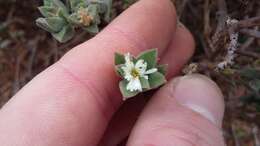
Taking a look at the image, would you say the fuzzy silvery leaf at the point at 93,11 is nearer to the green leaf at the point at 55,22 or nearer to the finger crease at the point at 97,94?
the green leaf at the point at 55,22

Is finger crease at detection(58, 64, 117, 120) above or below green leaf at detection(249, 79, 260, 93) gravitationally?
above

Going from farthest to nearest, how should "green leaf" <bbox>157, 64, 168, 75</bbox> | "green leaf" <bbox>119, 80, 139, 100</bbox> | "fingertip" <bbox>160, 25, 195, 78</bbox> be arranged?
"fingertip" <bbox>160, 25, 195, 78</bbox> → "green leaf" <bbox>157, 64, 168, 75</bbox> → "green leaf" <bbox>119, 80, 139, 100</bbox>

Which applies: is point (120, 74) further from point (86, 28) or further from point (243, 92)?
point (243, 92)

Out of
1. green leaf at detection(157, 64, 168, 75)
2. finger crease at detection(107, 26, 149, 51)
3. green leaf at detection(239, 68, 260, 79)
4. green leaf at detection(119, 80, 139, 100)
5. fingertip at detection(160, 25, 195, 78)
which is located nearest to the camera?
green leaf at detection(119, 80, 139, 100)

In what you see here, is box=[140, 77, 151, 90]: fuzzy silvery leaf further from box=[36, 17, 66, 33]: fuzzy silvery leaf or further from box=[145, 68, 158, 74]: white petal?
box=[36, 17, 66, 33]: fuzzy silvery leaf

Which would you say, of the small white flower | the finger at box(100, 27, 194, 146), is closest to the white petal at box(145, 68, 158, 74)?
the small white flower

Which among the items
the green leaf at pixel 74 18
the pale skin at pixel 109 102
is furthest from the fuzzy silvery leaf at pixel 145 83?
the green leaf at pixel 74 18

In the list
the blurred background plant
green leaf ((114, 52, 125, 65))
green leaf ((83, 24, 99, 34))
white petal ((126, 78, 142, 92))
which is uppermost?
green leaf ((114, 52, 125, 65))

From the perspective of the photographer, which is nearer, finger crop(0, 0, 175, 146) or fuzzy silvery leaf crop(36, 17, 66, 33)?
finger crop(0, 0, 175, 146)

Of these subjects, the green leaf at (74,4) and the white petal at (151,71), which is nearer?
the white petal at (151,71)
